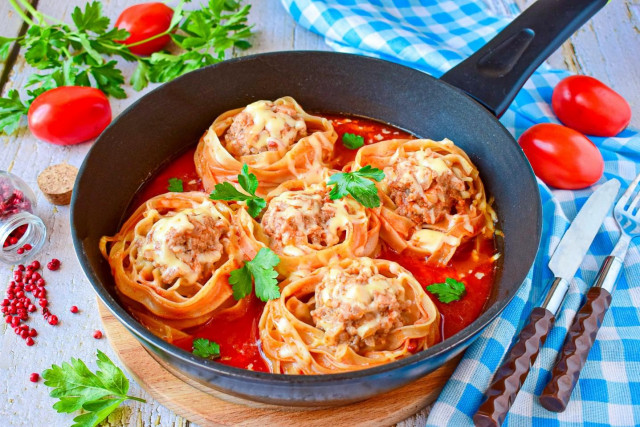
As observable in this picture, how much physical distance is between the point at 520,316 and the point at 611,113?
2.03m

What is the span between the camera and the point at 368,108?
4789mm

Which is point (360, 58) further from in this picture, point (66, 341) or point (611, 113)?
point (66, 341)

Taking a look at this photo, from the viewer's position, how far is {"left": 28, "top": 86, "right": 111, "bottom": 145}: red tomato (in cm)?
476

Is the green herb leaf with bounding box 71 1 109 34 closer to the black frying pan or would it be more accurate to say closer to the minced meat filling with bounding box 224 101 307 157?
the black frying pan

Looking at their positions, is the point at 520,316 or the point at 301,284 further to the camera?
the point at 520,316

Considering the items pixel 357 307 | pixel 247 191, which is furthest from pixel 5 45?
pixel 357 307

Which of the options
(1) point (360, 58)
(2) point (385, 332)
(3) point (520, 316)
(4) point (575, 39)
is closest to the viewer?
(2) point (385, 332)

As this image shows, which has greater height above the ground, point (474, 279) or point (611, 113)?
point (611, 113)

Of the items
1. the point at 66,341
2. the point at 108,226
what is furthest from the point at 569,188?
the point at 66,341

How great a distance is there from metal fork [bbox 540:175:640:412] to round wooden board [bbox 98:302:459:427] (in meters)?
0.56

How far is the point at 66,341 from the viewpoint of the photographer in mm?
3844

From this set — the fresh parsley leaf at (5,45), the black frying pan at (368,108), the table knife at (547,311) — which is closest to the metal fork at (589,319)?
the table knife at (547,311)

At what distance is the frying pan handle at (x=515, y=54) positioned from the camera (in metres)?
4.23

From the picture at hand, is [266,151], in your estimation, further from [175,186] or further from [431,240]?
[431,240]
